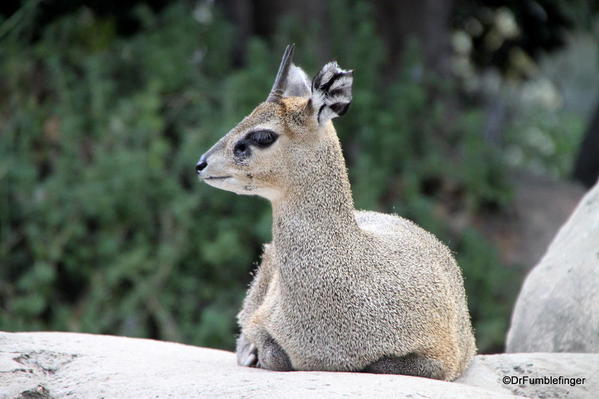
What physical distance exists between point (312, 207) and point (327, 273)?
0.35 m

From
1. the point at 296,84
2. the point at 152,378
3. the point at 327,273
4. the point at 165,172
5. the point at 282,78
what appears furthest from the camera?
the point at 165,172

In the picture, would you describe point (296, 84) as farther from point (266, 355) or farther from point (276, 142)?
point (266, 355)

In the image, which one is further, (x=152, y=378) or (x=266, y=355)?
(x=266, y=355)

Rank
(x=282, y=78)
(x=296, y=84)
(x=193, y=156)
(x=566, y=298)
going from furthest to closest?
(x=193, y=156)
(x=566, y=298)
(x=296, y=84)
(x=282, y=78)

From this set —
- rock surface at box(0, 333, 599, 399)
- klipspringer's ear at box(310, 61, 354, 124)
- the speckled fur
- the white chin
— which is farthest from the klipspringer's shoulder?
rock surface at box(0, 333, 599, 399)

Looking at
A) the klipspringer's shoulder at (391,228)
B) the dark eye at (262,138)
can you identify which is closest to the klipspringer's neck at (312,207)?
the dark eye at (262,138)

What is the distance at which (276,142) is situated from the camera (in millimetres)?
4809

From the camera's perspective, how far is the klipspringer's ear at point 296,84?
5285 millimetres

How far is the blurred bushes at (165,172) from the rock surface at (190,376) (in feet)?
13.2

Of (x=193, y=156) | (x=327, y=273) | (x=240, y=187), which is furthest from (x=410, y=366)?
(x=193, y=156)

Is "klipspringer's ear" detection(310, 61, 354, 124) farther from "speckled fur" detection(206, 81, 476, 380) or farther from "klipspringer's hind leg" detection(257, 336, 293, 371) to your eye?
"klipspringer's hind leg" detection(257, 336, 293, 371)

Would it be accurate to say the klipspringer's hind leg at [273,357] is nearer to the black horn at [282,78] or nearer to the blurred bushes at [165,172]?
the black horn at [282,78]

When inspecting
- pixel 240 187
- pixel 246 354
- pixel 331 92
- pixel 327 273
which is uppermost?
pixel 331 92

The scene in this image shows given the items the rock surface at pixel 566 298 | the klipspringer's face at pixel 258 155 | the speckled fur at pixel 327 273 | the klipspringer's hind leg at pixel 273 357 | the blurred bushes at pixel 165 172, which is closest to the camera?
the speckled fur at pixel 327 273
